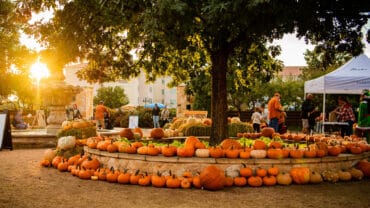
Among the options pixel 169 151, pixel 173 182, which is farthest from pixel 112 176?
pixel 173 182

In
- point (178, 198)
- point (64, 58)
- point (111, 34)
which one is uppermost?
point (111, 34)

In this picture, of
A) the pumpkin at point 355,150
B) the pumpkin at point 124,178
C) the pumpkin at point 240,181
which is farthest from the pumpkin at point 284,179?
the pumpkin at point 124,178

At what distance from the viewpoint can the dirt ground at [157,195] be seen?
236 inches

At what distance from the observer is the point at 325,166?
818 cm

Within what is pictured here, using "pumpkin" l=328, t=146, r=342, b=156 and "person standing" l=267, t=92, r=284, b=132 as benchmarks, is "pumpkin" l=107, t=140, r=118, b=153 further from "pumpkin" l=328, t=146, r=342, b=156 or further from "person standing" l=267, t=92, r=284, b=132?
"person standing" l=267, t=92, r=284, b=132

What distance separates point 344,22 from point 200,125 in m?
9.13

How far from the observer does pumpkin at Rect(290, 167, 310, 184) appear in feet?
25.0

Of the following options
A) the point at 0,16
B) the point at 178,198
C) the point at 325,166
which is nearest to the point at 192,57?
the point at 325,166

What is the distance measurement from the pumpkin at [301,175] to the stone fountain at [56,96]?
33.1 ft

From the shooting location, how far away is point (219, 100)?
30.7 feet

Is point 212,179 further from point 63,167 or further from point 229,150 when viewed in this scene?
point 63,167

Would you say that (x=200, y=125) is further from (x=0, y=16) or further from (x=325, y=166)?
(x=0, y=16)

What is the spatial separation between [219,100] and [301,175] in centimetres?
261

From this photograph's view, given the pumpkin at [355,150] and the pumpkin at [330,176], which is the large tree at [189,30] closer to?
the pumpkin at [355,150]
